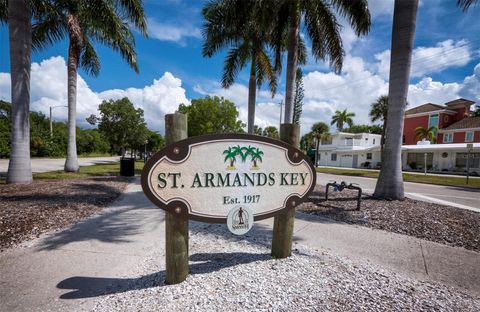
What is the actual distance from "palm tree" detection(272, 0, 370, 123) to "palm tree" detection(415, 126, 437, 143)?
101 feet

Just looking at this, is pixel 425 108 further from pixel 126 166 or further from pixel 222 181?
pixel 222 181

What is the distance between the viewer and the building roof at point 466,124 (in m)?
28.9

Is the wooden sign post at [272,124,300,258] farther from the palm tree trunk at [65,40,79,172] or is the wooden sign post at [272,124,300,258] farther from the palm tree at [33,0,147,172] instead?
the palm tree trunk at [65,40,79,172]

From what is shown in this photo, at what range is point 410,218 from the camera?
17.4ft

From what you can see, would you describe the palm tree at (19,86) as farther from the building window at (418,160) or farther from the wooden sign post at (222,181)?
the building window at (418,160)

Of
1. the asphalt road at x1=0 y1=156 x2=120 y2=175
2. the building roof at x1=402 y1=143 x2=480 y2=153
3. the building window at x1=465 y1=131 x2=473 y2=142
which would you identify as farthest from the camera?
the building window at x1=465 y1=131 x2=473 y2=142

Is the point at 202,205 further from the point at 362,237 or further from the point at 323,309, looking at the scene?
the point at 362,237

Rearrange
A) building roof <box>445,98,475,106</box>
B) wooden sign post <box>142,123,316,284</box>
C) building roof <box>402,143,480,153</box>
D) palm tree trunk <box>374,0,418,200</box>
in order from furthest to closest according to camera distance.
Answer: building roof <box>445,98,475,106</box> < building roof <box>402,143,480,153</box> < palm tree trunk <box>374,0,418,200</box> < wooden sign post <box>142,123,316,284</box>

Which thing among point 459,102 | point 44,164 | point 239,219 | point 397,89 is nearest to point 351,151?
point 459,102

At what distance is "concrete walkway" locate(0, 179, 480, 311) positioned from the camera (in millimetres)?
2398

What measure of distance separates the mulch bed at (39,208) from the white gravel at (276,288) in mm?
2251

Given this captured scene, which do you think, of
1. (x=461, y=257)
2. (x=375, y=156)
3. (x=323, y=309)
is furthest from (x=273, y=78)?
(x=375, y=156)

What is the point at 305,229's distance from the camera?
15.3 ft

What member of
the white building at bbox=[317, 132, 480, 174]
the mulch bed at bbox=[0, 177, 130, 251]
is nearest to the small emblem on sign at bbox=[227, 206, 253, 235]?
the mulch bed at bbox=[0, 177, 130, 251]
